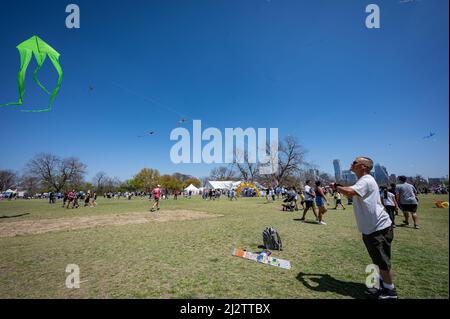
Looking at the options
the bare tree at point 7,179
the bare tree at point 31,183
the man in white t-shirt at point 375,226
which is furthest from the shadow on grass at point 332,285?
the bare tree at point 7,179

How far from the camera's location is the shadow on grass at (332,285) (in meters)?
3.47

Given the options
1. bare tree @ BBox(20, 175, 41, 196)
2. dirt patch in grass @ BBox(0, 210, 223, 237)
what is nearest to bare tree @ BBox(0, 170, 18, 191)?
bare tree @ BBox(20, 175, 41, 196)

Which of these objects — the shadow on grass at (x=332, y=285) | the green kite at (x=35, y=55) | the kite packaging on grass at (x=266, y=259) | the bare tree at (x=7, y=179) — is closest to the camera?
the shadow on grass at (x=332, y=285)

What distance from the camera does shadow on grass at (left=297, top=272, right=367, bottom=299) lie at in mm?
3471

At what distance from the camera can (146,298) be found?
3.35m

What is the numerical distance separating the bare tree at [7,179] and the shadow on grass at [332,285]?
11495 cm

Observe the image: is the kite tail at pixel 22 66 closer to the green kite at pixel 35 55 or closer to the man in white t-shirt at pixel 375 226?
the green kite at pixel 35 55

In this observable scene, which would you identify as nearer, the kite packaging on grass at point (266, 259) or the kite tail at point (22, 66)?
the kite packaging on grass at point (266, 259)

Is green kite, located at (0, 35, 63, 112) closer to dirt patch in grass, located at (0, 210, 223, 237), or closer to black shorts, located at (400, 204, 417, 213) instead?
dirt patch in grass, located at (0, 210, 223, 237)

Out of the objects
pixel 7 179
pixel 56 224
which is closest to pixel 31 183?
pixel 7 179

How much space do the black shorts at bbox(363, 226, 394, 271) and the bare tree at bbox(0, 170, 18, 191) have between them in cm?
11600

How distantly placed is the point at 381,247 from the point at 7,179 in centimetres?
12315
